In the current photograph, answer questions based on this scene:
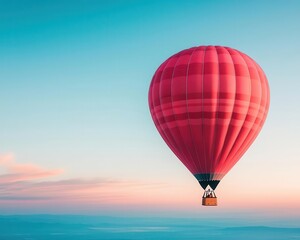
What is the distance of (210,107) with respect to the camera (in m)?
40.3

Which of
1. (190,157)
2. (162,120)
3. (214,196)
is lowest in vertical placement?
(214,196)

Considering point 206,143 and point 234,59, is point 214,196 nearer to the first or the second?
point 206,143

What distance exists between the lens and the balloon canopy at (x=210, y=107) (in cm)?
4044

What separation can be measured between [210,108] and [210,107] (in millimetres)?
75

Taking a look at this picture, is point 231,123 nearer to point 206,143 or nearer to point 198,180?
point 206,143

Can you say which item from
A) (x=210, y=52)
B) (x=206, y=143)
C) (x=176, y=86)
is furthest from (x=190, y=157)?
(x=210, y=52)

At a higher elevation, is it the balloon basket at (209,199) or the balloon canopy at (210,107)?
the balloon canopy at (210,107)

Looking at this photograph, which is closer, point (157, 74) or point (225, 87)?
point (225, 87)

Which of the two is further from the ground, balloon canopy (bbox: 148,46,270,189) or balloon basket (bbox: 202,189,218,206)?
balloon canopy (bbox: 148,46,270,189)

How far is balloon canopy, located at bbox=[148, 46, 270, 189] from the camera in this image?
1592 inches

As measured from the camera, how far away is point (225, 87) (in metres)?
40.4

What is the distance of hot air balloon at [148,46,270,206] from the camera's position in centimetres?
4044

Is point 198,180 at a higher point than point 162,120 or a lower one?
lower

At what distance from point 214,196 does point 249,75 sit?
9621mm
